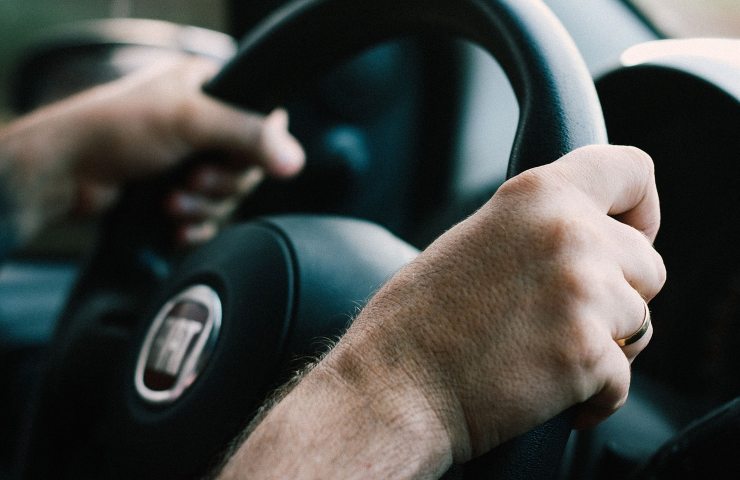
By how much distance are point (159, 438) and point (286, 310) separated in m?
0.17

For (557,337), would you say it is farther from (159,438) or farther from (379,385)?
(159,438)

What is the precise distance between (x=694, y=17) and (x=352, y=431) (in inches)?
28.9

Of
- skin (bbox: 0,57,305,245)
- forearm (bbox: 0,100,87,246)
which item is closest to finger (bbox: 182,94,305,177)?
skin (bbox: 0,57,305,245)

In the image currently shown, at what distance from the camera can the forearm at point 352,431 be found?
43 centimetres

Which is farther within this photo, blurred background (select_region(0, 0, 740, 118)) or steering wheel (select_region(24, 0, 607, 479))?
blurred background (select_region(0, 0, 740, 118))

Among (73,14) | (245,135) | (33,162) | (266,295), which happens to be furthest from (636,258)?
(73,14)

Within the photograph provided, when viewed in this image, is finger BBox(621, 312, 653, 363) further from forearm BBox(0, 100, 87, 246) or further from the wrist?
forearm BBox(0, 100, 87, 246)

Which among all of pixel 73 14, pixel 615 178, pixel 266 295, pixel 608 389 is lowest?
pixel 73 14

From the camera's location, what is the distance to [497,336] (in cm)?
42

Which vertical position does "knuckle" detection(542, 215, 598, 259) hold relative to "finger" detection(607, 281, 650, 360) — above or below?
above

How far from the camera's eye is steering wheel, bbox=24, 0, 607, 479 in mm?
489

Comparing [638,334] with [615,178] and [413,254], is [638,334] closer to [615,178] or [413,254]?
[615,178]

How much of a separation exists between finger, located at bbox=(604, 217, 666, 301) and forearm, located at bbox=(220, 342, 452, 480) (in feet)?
0.47

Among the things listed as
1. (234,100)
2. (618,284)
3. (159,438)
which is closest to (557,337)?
(618,284)
